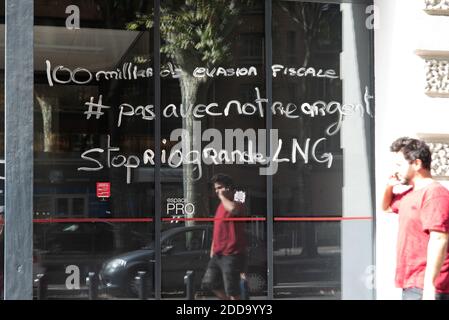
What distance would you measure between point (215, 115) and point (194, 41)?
2.96 ft

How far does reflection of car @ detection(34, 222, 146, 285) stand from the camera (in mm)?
8172

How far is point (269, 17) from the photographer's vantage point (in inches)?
335

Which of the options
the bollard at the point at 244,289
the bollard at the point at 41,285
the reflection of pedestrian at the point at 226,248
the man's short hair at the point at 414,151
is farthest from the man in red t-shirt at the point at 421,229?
the bollard at the point at 41,285

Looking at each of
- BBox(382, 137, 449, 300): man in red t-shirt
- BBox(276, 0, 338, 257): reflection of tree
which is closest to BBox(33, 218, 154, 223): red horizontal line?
BBox(276, 0, 338, 257): reflection of tree

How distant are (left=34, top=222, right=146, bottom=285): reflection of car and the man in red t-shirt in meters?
3.72

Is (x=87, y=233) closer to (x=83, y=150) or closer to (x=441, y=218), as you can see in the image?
(x=83, y=150)

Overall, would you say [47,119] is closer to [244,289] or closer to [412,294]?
[244,289]

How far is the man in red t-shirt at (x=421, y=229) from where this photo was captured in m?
5.05

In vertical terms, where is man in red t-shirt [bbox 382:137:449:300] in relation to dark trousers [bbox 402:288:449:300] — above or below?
above

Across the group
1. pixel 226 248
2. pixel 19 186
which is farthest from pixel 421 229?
pixel 226 248

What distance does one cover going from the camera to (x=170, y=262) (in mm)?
8359

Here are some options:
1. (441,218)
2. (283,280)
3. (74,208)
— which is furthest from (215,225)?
(441,218)

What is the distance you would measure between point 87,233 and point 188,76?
2153mm

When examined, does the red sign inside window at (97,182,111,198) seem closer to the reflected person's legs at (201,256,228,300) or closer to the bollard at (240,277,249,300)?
the reflected person's legs at (201,256,228,300)
